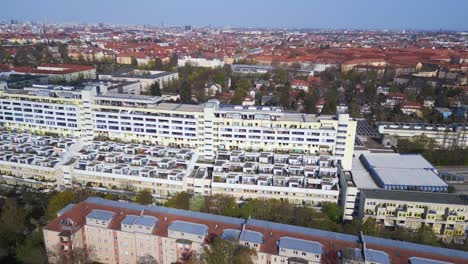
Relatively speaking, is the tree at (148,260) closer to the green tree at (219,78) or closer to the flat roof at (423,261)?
the flat roof at (423,261)

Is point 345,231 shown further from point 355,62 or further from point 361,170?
point 355,62

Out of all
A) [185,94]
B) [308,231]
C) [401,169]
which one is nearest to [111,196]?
[308,231]

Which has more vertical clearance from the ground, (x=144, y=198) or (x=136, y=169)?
(x=136, y=169)

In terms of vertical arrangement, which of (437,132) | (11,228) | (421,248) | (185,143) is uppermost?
(421,248)

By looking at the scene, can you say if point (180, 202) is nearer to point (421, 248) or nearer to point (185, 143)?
point (185, 143)

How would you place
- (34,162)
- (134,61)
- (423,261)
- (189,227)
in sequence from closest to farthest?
1. (423,261)
2. (189,227)
3. (34,162)
4. (134,61)

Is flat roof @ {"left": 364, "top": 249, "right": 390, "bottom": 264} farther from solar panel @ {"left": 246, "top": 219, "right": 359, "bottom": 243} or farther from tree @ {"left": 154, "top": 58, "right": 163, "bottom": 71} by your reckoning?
tree @ {"left": 154, "top": 58, "right": 163, "bottom": 71}
